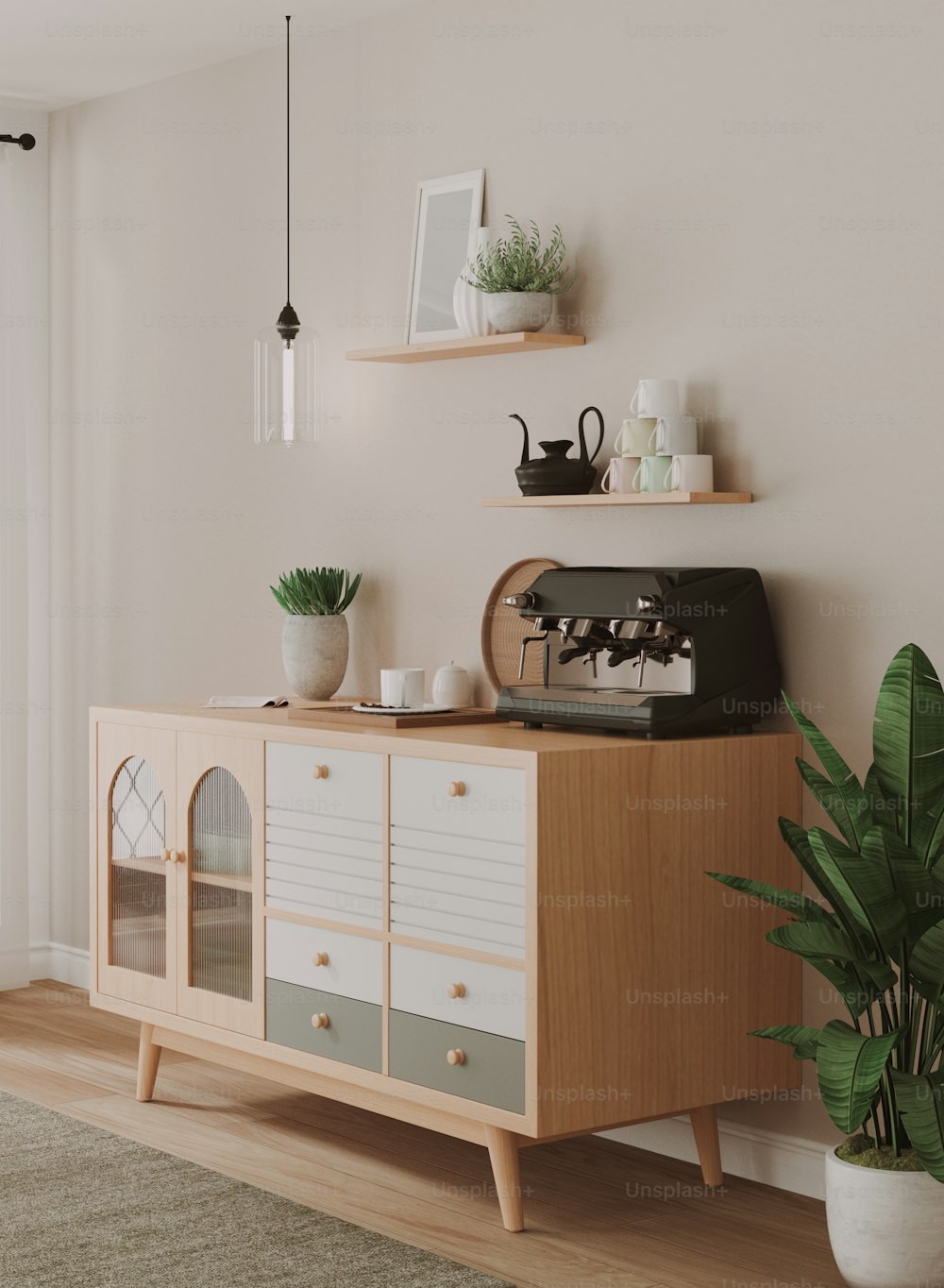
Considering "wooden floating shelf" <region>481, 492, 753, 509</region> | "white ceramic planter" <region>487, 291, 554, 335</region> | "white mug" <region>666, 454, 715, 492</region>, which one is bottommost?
"wooden floating shelf" <region>481, 492, 753, 509</region>

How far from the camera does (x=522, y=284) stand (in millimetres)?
3566

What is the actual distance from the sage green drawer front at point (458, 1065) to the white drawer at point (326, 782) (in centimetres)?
42

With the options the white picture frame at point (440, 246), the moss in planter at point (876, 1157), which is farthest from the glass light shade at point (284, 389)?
the moss in planter at point (876, 1157)

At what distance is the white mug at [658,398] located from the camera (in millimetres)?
3363

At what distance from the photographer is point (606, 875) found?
9.83 feet

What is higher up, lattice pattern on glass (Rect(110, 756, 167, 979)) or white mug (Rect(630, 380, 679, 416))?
white mug (Rect(630, 380, 679, 416))

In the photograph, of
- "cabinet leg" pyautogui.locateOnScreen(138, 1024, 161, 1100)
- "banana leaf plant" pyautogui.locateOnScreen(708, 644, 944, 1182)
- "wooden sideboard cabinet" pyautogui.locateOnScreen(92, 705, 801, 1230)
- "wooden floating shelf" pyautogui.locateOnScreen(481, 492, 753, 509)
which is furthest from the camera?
"cabinet leg" pyautogui.locateOnScreen(138, 1024, 161, 1100)

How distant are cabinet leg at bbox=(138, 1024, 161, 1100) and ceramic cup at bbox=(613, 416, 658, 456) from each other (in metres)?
1.78

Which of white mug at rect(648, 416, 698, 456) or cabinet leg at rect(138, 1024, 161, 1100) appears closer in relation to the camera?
white mug at rect(648, 416, 698, 456)

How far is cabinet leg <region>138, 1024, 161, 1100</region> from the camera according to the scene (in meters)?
3.92

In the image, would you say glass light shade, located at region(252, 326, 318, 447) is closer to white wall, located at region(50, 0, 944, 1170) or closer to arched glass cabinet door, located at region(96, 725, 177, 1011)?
white wall, located at region(50, 0, 944, 1170)

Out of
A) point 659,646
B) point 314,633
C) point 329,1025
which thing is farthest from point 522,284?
point 329,1025

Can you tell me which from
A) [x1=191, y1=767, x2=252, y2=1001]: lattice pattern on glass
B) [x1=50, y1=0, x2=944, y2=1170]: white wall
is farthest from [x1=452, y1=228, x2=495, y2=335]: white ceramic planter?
[x1=191, y1=767, x2=252, y2=1001]: lattice pattern on glass

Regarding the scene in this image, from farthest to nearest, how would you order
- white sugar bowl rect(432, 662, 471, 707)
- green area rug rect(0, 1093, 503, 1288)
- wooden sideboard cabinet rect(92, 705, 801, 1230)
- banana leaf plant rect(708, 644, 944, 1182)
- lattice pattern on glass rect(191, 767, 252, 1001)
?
white sugar bowl rect(432, 662, 471, 707)
lattice pattern on glass rect(191, 767, 252, 1001)
wooden sideboard cabinet rect(92, 705, 801, 1230)
green area rug rect(0, 1093, 503, 1288)
banana leaf plant rect(708, 644, 944, 1182)
